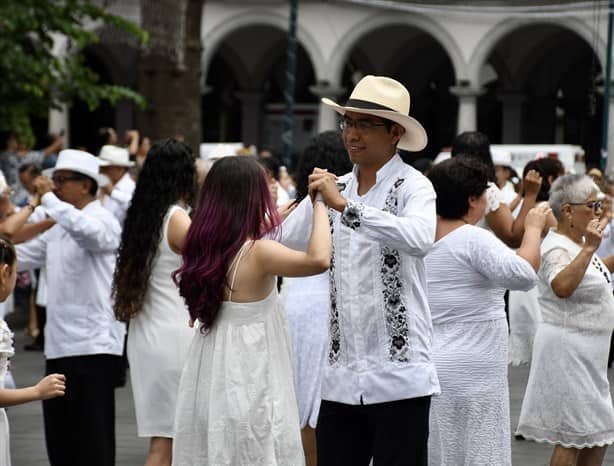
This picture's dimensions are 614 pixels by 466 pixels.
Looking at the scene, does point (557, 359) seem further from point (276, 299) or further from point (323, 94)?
point (323, 94)

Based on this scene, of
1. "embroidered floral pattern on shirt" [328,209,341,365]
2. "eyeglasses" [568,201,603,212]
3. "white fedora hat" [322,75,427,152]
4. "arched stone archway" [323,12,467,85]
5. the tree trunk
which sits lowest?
"embroidered floral pattern on shirt" [328,209,341,365]

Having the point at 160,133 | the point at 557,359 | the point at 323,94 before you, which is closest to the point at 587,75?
the point at 323,94

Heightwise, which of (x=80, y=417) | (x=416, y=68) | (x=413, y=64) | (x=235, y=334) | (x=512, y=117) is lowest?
(x=80, y=417)

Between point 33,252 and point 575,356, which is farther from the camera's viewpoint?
point 33,252

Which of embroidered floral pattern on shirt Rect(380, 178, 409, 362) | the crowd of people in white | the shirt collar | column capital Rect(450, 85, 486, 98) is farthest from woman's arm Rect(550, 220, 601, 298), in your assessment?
column capital Rect(450, 85, 486, 98)

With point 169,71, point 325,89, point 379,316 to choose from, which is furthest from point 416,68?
point 379,316

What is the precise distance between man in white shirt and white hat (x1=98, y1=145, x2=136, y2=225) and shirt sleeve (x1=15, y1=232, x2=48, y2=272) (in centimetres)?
344

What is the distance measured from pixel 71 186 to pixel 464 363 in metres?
2.54

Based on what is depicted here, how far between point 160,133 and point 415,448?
1071cm

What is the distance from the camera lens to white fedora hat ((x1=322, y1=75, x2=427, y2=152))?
4.85 meters

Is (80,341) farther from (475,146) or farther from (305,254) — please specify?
(475,146)

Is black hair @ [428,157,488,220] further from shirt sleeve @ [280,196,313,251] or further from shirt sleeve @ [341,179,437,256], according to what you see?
shirt sleeve @ [341,179,437,256]

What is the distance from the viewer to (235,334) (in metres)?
4.90

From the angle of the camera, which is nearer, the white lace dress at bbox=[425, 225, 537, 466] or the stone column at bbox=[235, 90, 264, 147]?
the white lace dress at bbox=[425, 225, 537, 466]
